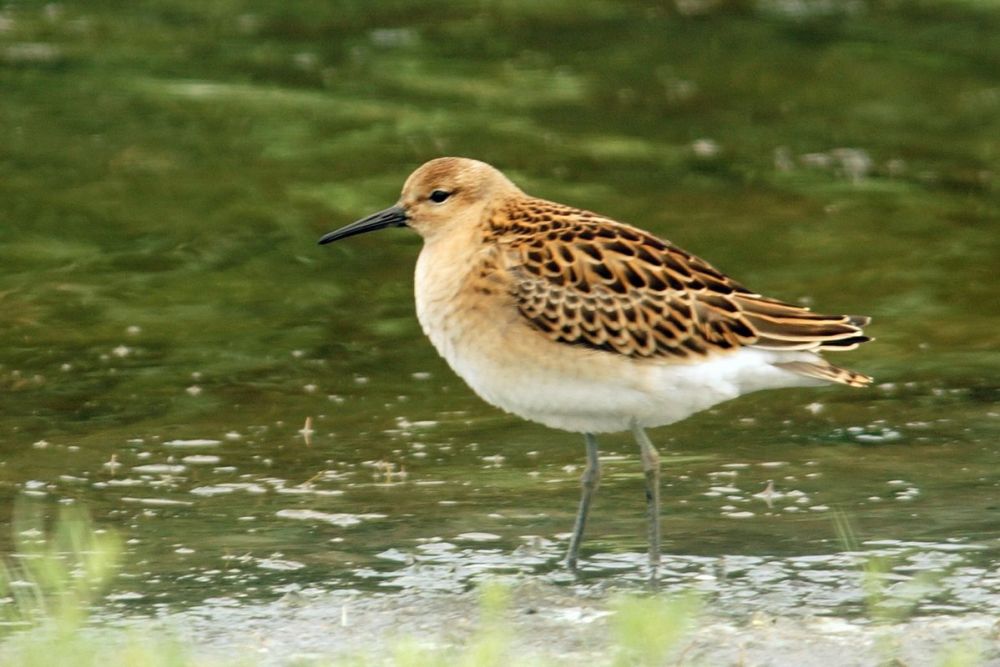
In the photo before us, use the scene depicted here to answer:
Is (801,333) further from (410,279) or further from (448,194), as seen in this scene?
(410,279)

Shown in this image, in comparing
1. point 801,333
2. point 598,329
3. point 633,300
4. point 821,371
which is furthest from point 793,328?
point 598,329

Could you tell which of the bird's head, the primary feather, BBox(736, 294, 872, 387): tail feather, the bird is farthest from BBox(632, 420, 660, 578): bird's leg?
the bird's head

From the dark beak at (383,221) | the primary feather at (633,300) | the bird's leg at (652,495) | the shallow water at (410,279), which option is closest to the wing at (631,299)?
the primary feather at (633,300)

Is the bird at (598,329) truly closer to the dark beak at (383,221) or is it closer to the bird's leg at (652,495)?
the bird's leg at (652,495)

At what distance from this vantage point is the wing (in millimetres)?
7848

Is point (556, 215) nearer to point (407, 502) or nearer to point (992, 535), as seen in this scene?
point (407, 502)

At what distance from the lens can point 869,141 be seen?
15695mm

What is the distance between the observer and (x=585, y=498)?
805 cm

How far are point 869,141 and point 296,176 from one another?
15.1ft

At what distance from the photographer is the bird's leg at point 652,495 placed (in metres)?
7.76

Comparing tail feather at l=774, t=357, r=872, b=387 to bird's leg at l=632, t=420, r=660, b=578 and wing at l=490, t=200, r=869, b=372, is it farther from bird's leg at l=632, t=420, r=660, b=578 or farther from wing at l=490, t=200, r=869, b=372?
bird's leg at l=632, t=420, r=660, b=578

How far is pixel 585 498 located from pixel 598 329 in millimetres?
722

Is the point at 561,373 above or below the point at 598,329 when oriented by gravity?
below

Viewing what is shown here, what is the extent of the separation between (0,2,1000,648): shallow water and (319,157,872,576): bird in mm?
628
